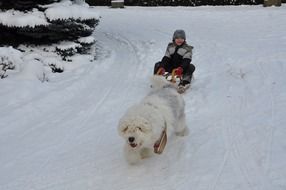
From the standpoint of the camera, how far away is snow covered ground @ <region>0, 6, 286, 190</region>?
19.5 ft

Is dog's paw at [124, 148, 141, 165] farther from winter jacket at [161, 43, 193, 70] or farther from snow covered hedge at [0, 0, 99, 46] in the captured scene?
snow covered hedge at [0, 0, 99, 46]

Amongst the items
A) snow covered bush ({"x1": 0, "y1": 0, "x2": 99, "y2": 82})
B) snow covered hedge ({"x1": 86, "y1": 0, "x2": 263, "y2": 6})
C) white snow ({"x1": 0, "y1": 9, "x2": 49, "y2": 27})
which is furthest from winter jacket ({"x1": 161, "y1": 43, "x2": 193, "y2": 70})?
snow covered hedge ({"x1": 86, "y1": 0, "x2": 263, "y2": 6})

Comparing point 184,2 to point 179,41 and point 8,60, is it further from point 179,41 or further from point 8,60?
point 8,60

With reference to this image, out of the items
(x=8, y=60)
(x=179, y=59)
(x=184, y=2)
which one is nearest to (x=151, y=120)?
(x=179, y=59)

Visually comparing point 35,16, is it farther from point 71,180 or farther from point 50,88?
point 71,180

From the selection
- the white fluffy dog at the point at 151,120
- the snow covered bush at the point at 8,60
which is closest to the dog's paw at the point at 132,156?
the white fluffy dog at the point at 151,120

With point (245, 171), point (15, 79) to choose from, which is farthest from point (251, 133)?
point (15, 79)

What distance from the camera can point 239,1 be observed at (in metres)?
21.2

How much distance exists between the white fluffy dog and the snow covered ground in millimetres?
239

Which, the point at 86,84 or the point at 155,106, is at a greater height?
the point at 155,106

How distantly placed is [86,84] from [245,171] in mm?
5296

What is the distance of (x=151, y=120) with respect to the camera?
18.9 ft

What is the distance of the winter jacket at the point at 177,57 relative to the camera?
9953 millimetres

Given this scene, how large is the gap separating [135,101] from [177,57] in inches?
63.3
